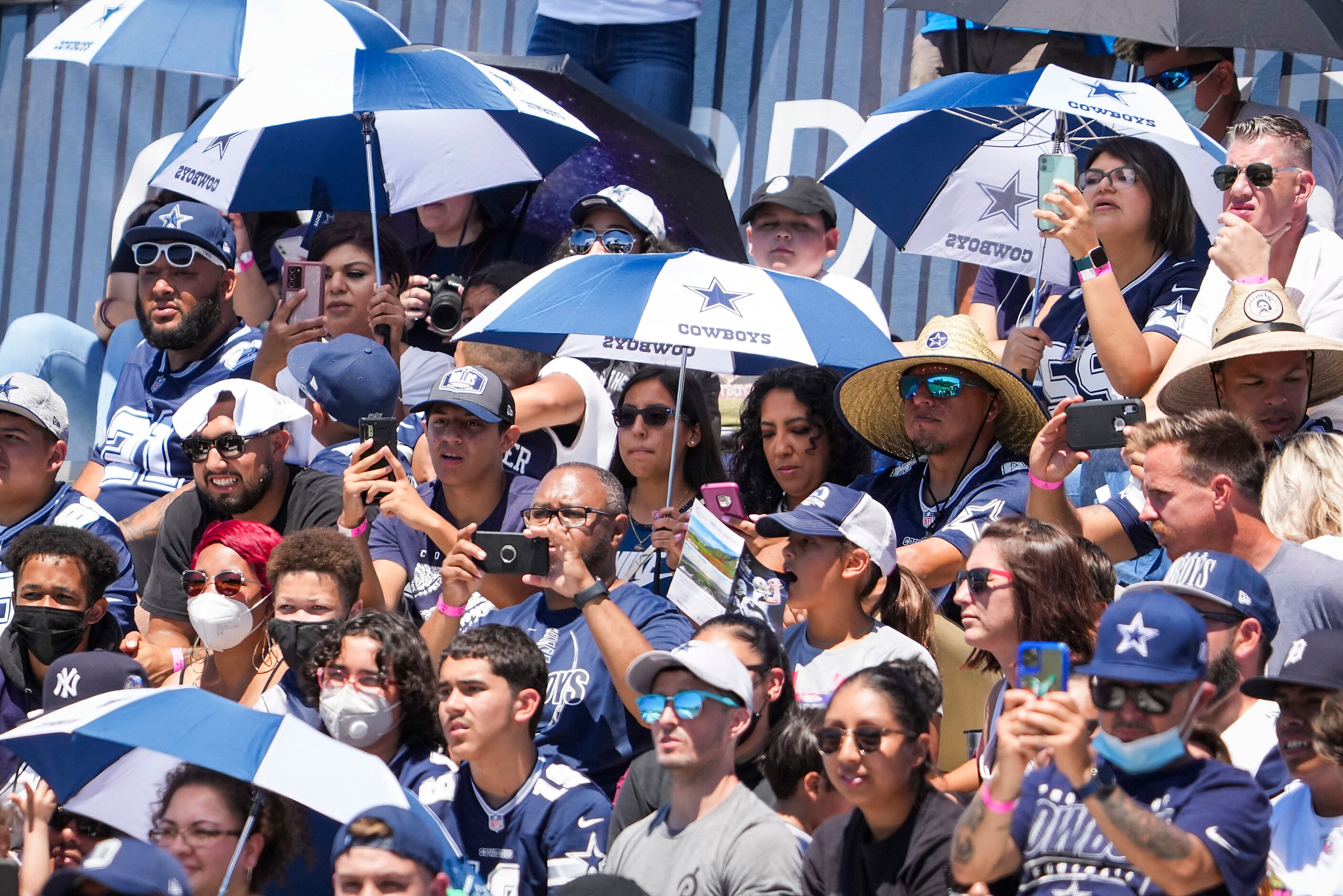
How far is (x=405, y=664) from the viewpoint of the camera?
17.7 ft

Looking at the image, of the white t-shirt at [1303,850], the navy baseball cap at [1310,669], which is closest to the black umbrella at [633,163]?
the navy baseball cap at [1310,669]

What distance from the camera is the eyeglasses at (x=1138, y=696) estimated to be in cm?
355

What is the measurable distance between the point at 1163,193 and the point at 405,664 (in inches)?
123

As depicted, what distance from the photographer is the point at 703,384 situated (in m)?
6.98

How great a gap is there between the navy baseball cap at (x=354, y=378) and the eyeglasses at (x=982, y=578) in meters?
2.77

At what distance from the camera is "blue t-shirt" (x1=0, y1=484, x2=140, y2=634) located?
20.9 feet

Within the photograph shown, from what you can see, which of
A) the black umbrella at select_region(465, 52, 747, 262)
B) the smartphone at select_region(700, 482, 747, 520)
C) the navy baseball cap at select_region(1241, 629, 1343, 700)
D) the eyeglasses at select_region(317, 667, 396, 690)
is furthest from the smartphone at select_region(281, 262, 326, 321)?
the navy baseball cap at select_region(1241, 629, 1343, 700)

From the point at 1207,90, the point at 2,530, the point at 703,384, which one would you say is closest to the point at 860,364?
the point at 703,384

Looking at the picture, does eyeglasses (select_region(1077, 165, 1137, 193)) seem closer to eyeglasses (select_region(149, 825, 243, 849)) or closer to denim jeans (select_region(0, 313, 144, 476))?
eyeglasses (select_region(149, 825, 243, 849))

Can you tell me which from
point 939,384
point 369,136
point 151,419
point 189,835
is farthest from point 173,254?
point 189,835

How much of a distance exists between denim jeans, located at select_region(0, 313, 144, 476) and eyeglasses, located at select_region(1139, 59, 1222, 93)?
5.29 metres

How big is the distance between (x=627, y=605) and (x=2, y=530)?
2624 mm

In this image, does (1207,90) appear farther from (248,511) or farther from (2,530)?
(2,530)

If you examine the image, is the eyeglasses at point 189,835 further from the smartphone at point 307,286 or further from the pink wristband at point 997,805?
the smartphone at point 307,286
